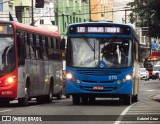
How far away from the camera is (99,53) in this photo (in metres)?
25.0

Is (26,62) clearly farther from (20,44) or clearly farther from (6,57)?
(6,57)

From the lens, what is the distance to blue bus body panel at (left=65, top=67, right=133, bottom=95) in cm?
2483

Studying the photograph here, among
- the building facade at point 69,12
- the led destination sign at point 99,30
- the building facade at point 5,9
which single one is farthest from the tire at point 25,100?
the building facade at point 69,12

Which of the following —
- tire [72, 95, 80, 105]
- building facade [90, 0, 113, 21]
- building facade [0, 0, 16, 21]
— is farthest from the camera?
building facade [90, 0, 113, 21]

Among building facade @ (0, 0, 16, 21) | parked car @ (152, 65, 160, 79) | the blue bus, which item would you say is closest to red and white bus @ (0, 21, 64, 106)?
the blue bus

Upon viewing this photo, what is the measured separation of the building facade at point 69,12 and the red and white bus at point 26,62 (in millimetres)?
40480

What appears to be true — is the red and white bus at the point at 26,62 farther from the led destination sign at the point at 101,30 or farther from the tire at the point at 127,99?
the tire at the point at 127,99

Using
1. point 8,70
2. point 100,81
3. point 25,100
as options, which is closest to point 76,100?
point 100,81

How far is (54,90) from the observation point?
3103 centimetres

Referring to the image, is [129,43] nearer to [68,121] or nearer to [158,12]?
[68,121]

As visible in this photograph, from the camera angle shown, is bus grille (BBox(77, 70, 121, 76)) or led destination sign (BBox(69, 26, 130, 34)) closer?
bus grille (BBox(77, 70, 121, 76))

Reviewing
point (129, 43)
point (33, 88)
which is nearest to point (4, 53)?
point (33, 88)

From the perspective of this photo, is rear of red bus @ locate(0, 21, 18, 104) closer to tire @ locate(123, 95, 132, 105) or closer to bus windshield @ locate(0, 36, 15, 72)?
bus windshield @ locate(0, 36, 15, 72)

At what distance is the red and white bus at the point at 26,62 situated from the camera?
23.7 m
